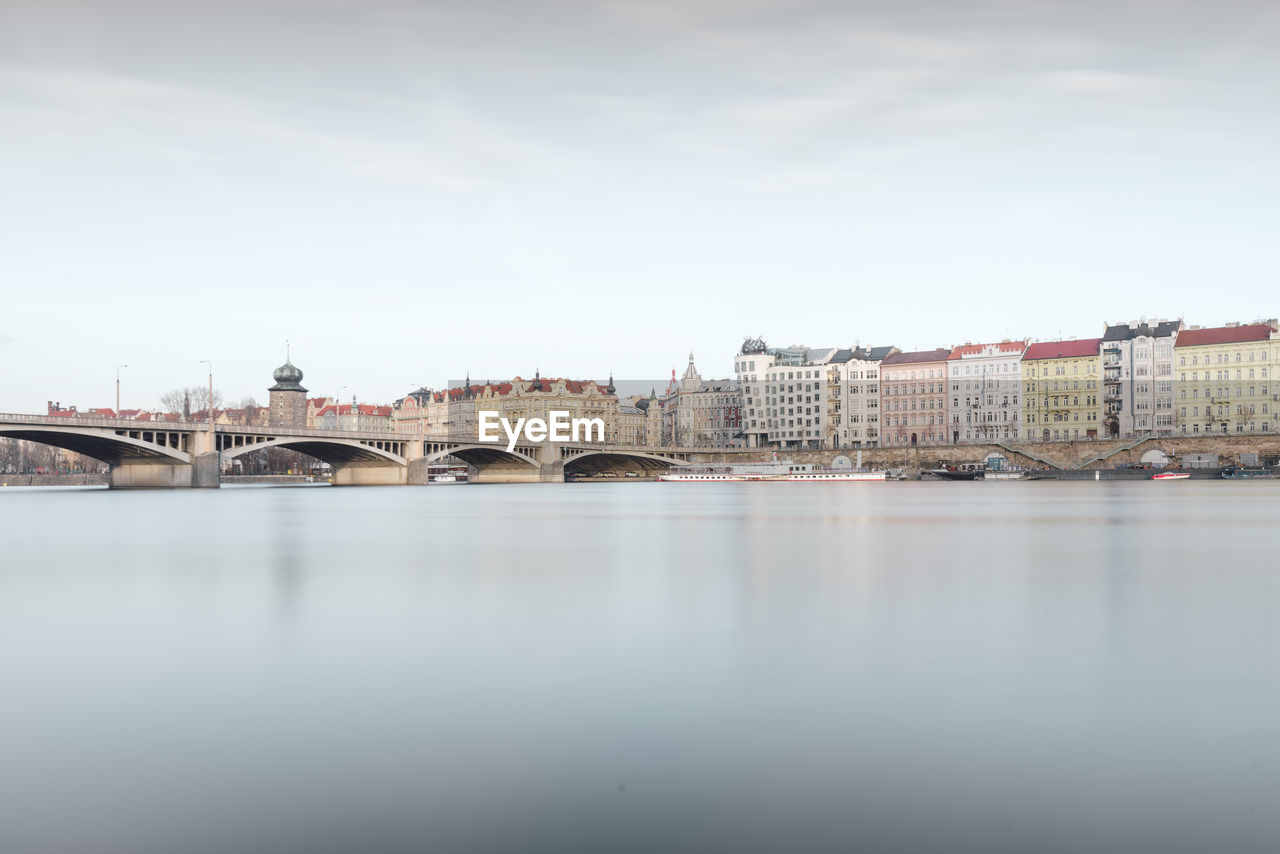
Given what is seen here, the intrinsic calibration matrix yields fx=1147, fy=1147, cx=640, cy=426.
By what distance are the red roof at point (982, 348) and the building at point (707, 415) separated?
38114 millimetres

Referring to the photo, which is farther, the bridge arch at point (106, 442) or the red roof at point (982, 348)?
the red roof at point (982, 348)

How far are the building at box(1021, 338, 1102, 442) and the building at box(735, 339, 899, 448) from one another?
2084 centimetres

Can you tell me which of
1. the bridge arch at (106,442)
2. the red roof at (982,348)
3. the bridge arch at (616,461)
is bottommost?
the bridge arch at (616,461)

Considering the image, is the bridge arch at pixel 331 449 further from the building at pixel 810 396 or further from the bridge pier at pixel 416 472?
the building at pixel 810 396

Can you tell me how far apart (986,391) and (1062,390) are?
34.2ft

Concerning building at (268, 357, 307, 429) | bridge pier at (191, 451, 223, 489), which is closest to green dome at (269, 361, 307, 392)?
building at (268, 357, 307, 429)

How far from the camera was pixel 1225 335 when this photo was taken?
133 m

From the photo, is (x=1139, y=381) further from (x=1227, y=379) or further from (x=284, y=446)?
(x=284, y=446)

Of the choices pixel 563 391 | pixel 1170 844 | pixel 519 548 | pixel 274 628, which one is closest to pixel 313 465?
pixel 563 391

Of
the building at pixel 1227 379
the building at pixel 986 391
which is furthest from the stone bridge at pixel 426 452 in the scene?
the building at pixel 986 391

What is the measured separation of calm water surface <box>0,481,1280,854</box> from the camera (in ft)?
23.0

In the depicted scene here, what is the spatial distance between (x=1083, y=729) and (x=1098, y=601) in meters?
9.46

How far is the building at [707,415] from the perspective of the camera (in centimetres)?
18388

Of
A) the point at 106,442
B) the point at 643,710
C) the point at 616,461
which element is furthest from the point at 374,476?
the point at 643,710
